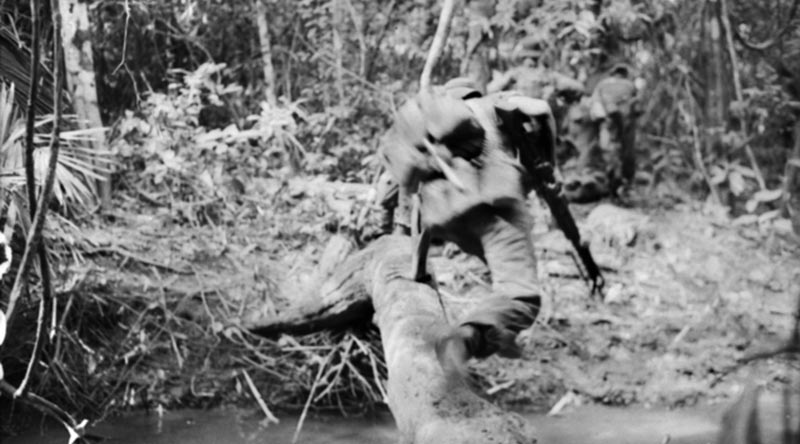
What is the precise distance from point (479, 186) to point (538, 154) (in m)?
0.63

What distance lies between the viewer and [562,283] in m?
6.68

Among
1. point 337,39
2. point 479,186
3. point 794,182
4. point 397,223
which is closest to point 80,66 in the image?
point 337,39

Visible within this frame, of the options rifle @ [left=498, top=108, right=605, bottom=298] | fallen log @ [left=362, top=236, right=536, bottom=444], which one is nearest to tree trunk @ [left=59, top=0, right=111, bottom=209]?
fallen log @ [left=362, top=236, right=536, bottom=444]

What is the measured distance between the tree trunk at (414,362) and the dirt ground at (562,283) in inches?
22.1

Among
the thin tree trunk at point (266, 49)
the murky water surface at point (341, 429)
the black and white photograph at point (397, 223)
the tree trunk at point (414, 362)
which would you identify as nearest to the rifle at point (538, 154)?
the black and white photograph at point (397, 223)

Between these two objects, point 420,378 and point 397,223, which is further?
point 397,223

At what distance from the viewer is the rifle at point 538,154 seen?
12.2 ft

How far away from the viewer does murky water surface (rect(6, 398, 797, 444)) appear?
4926mm

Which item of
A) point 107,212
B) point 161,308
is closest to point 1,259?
point 161,308

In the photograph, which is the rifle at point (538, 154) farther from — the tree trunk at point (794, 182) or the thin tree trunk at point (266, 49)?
the thin tree trunk at point (266, 49)

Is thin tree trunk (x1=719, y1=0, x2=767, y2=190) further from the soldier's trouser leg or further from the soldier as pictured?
the soldier's trouser leg

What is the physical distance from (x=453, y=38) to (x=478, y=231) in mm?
5240

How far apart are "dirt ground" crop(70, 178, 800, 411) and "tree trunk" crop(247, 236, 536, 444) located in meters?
0.56

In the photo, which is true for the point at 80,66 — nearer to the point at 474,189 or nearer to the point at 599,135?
the point at 474,189
